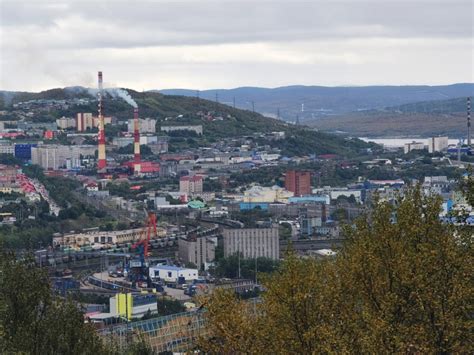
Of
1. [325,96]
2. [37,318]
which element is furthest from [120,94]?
[325,96]

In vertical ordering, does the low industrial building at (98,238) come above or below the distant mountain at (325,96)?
below

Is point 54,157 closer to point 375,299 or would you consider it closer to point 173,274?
point 173,274

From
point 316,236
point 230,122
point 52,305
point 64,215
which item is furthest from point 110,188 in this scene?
point 52,305

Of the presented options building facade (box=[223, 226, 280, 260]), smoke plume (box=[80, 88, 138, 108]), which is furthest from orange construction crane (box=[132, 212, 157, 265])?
smoke plume (box=[80, 88, 138, 108])

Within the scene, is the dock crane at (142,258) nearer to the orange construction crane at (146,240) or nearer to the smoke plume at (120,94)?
the orange construction crane at (146,240)

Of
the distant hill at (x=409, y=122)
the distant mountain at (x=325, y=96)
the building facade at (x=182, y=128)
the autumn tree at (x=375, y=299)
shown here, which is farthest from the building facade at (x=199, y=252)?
the distant mountain at (x=325, y=96)

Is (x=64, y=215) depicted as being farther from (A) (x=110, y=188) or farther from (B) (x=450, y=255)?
(B) (x=450, y=255)

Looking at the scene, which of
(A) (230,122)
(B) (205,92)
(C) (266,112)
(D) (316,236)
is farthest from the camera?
(B) (205,92)
